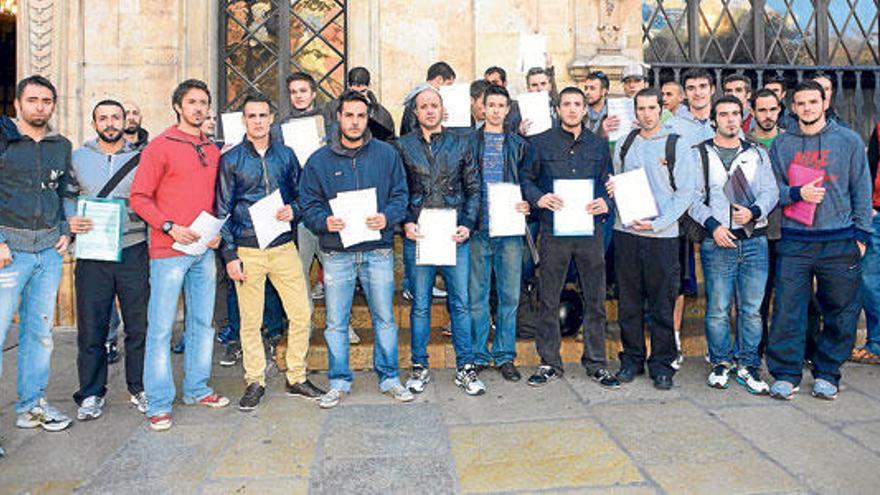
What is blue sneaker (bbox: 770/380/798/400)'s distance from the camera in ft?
14.6

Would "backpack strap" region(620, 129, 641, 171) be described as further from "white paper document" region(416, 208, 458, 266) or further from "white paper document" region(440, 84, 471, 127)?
"white paper document" region(416, 208, 458, 266)

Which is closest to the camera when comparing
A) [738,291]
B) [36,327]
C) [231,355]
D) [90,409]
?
[36,327]

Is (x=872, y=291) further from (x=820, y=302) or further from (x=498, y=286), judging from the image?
(x=498, y=286)

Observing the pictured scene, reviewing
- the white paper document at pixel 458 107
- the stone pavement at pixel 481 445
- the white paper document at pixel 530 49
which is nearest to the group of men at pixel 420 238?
the stone pavement at pixel 481 445

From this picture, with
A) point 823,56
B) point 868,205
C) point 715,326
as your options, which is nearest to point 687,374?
point 715,326

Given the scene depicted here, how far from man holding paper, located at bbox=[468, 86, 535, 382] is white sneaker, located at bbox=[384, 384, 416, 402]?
2.47ft

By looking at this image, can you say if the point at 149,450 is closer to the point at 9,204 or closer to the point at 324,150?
the point at 9,204

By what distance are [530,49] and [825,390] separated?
17.9 ft

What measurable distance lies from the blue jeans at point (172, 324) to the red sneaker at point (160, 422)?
0.16ft

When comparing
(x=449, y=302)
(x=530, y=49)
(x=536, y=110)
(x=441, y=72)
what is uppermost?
(x=530, y=49)

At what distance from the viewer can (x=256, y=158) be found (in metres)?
4.42

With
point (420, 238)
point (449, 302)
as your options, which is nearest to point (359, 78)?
point (420, 238)

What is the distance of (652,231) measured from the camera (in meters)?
4.62

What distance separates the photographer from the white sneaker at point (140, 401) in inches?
171
